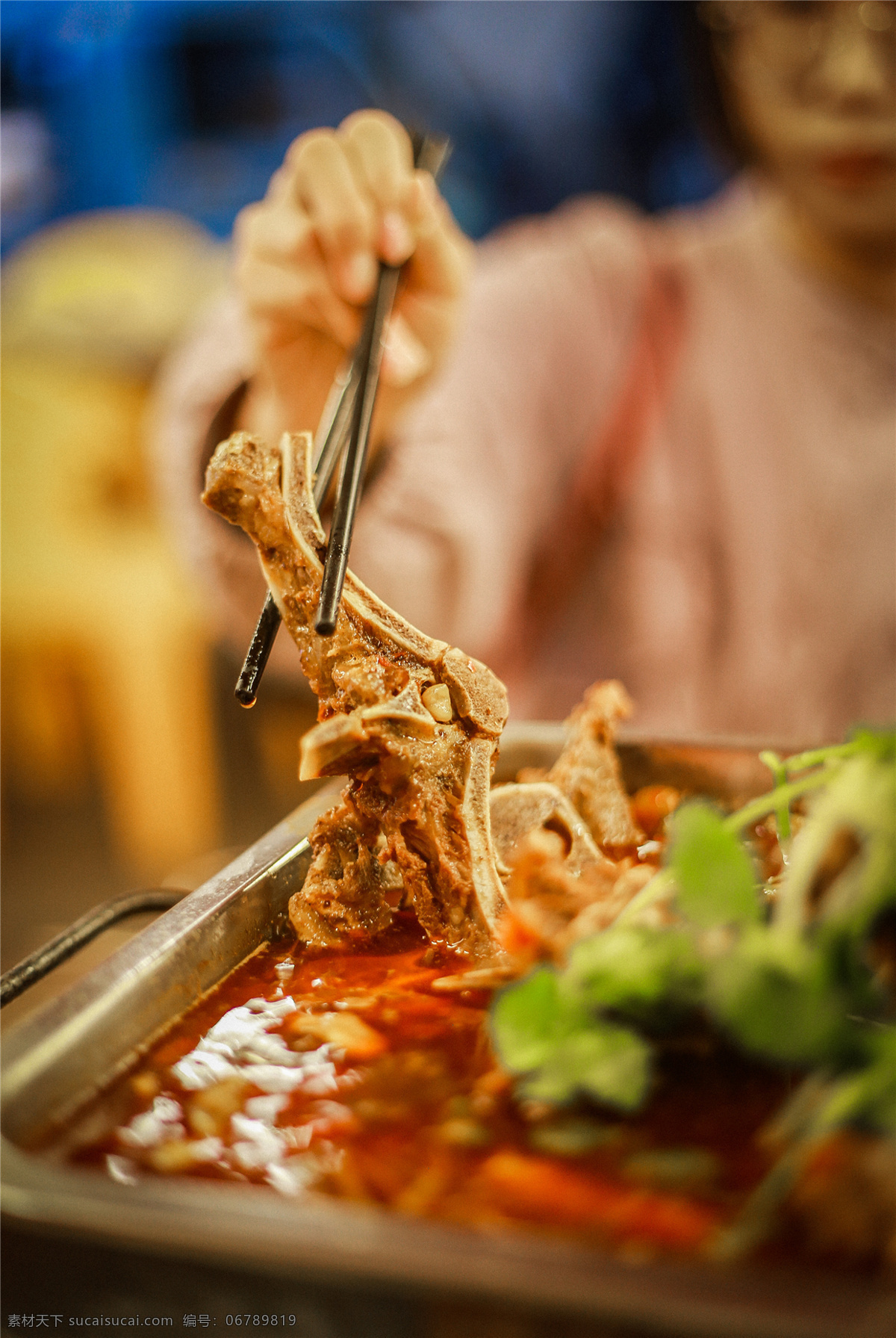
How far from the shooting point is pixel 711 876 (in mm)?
954

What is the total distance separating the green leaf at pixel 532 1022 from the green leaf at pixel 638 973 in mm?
19

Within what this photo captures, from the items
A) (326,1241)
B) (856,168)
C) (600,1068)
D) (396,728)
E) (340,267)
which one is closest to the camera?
(326,1241)

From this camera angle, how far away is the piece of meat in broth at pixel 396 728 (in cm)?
136

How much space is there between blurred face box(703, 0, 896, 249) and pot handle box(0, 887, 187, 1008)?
287cm

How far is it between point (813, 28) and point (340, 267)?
1833 millimetres

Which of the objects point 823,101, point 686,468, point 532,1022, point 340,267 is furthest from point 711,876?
point 823,101

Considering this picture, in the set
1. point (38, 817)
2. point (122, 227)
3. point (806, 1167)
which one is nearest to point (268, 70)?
point (122, 227)

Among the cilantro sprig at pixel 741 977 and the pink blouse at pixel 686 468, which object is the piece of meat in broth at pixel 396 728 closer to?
the cilantro sprig at pixel 741 977

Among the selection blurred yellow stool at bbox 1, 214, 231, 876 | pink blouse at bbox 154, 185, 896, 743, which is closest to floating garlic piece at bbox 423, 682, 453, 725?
pink blouse at bbox 154, 185, 896, 743

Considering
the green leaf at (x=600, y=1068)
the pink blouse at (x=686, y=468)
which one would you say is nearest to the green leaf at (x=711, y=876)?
the green leaf at (x=600, y=1068)

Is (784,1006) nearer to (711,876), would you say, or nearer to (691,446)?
(711,876)

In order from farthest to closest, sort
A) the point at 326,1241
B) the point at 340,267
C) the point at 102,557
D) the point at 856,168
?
the point at 102,557
the point at 856,168
the point at 340,267
the point at 326,1241

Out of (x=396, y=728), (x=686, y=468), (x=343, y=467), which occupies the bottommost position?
(x=396, y=728)

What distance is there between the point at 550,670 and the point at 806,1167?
281cm
